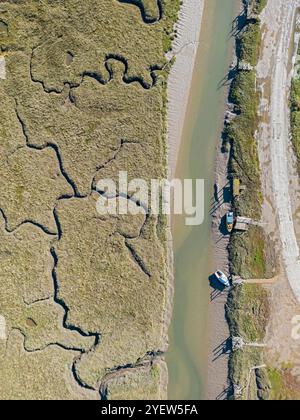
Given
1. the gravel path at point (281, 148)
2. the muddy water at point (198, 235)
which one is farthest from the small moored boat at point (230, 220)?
the gravel path at point (281, 148)

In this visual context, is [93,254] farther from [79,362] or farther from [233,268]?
[233,268]

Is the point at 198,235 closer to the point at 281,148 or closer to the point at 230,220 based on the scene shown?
the point at 230,220

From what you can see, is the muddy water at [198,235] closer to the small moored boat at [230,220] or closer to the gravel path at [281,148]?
the small moored boat at [230,220]

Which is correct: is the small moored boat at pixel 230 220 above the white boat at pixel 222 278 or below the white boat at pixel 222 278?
above

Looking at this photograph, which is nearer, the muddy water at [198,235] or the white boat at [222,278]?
the white boat at [222,278]

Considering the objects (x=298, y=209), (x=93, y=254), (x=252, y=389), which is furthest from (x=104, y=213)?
(x=252, y=389)

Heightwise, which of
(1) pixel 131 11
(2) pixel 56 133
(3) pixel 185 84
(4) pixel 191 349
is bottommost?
(4) pixel 191 349

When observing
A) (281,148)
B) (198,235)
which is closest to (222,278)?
(198,235)
